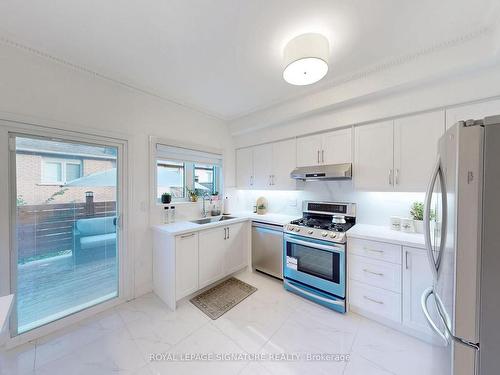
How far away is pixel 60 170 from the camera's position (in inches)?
77.7

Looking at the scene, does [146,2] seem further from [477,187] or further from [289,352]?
[289,352]

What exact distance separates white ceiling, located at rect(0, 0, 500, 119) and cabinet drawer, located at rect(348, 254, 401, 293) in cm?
204

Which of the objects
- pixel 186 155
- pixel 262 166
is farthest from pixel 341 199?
pixel 186 155

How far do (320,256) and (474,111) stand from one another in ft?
6.56

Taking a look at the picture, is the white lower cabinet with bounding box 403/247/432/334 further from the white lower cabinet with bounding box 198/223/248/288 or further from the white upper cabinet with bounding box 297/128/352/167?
the white lower cabinet with bounding box 198/223/248/288

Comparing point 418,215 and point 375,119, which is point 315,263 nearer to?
point 418,215

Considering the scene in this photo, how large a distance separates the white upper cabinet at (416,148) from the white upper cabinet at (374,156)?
62mm

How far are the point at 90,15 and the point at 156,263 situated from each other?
98.9 inches

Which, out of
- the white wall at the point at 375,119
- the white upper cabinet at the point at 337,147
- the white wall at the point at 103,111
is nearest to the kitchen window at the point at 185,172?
the white wall at the point at 103,111

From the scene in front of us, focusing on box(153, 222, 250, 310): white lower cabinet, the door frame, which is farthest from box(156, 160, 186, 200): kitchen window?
box(153, 222, 250, 310): white lower cabinet

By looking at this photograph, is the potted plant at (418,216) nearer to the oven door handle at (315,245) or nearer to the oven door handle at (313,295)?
the oven door handle at (315,245)

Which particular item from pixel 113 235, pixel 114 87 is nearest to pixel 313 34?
pixel 114 87

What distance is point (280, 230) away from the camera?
2752 mm

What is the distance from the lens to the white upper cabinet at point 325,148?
2.47 m
